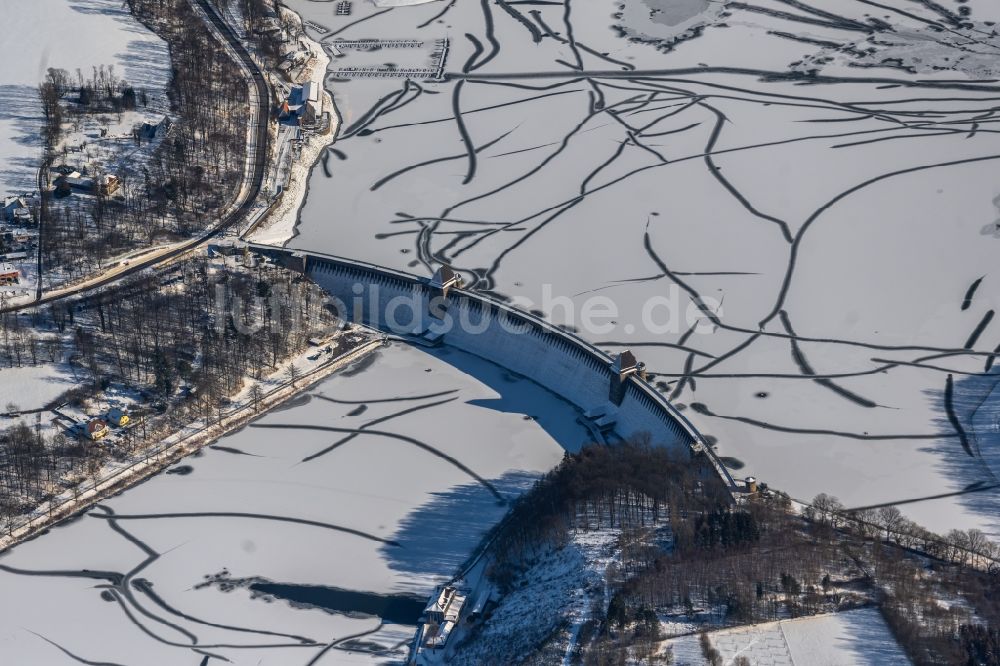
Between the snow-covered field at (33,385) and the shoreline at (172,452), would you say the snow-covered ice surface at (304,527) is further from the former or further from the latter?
the snow-covered field at (33,385)

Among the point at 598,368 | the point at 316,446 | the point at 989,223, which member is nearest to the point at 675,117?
the point at 989,223

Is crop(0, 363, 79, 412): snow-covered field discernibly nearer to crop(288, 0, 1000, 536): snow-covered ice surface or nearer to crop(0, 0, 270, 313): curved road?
crop(0, 0, 270, 313): curved road

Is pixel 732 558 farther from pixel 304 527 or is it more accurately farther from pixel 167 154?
pixel 167 154

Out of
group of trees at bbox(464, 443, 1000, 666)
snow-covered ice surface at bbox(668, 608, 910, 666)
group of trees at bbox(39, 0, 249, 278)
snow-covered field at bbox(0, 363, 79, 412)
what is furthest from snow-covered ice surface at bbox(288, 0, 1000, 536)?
snow-covered field at bbox(0, 363, 79, 412)

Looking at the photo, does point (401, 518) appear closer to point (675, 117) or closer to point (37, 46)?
point (675, 117)

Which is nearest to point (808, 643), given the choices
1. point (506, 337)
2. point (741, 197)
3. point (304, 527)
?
point (304, 527)

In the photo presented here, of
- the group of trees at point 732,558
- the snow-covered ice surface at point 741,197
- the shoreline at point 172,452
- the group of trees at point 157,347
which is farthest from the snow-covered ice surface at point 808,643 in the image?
the group of trees at point 157,347
